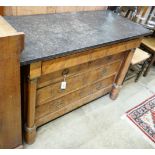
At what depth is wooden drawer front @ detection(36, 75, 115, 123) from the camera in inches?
56.3

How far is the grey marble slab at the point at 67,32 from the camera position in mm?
1059

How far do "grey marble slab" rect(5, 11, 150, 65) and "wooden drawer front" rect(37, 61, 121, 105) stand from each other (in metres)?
0.31

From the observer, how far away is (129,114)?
191 cm

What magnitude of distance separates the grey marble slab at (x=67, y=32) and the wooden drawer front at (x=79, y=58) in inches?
2.5

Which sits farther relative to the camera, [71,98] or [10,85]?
[71,98]

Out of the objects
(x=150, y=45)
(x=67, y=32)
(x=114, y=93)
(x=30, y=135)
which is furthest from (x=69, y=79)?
(x=150, y=45)

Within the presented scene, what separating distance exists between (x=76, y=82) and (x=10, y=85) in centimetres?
62

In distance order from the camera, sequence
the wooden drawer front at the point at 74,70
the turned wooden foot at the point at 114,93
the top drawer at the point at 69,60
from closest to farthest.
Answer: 1. the top drawer at the point at 69,60
2. the wooden drawer front at the point at 74,70
3. the turned wooden foot at the point at 114,93

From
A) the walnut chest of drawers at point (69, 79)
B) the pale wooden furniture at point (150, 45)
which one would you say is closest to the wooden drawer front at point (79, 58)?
the walnut chest of drawers at point (69, 79)

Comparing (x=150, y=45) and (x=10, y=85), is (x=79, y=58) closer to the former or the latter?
(x=10, y=85)

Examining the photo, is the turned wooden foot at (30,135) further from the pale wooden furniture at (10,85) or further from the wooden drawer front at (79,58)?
the wooden drawer front at (79,58)

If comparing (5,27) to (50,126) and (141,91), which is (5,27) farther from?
(141,91)

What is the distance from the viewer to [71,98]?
1.58 m
